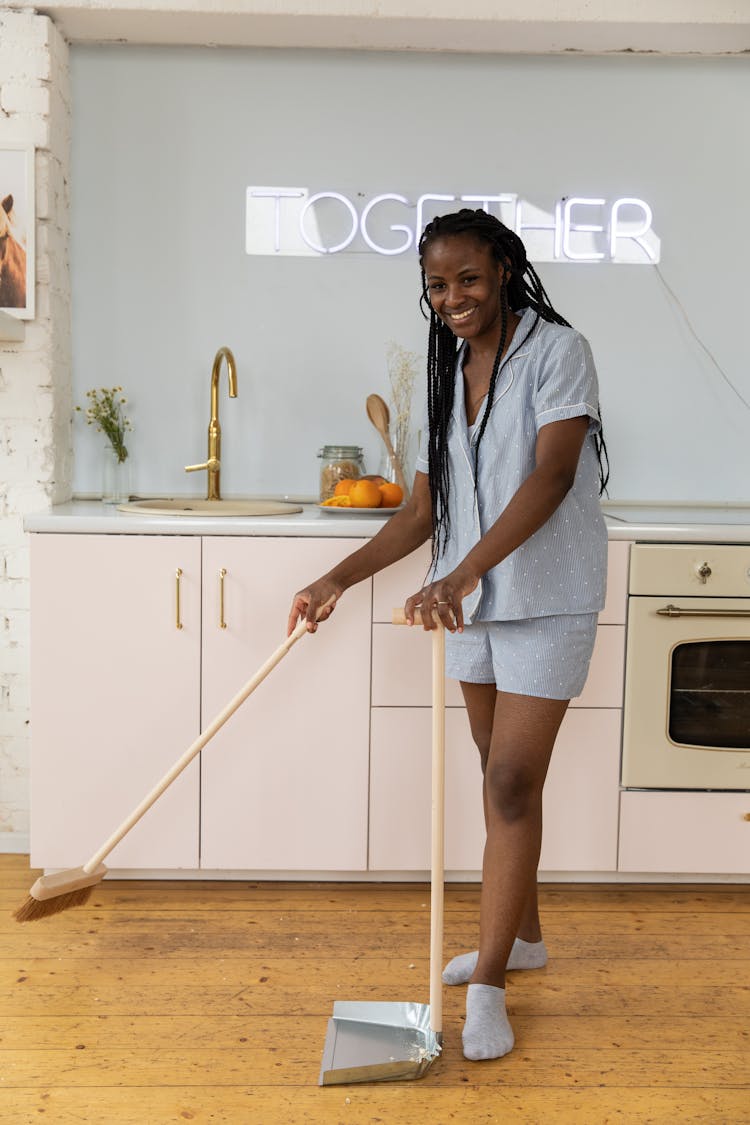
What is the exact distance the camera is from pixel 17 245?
2.74 m

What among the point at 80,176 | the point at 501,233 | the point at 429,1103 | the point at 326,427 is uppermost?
the point at 80,176

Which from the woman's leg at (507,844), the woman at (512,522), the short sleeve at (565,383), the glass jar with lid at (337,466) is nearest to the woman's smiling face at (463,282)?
the woman at (512,522)

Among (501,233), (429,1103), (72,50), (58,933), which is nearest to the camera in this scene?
(429,1103)

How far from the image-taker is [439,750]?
1.79 meters

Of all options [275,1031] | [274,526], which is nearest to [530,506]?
[274,526]

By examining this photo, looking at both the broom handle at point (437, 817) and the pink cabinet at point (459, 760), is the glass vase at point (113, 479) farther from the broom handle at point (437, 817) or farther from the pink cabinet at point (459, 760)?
the broom handle at point (437, 817)

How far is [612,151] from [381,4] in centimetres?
77

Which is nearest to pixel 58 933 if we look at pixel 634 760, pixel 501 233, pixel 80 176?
pixel 634 760

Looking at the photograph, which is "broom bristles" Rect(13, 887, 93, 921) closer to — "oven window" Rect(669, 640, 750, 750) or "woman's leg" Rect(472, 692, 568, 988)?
"woman's leg" Rect(472, 692, 568, 988)

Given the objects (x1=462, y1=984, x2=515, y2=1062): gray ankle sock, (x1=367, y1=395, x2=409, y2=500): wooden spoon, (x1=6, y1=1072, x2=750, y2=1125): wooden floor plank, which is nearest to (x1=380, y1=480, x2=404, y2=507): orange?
(x1=367, y1=395, x2=409, y2=500): wooden spoon

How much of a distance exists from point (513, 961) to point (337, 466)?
133cm

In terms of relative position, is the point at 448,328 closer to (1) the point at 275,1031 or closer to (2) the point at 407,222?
(2) the point at 407,222

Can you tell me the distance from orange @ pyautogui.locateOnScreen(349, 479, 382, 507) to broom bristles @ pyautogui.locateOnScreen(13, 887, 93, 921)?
1.11 m

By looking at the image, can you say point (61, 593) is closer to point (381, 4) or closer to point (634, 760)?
point (634, 760)
